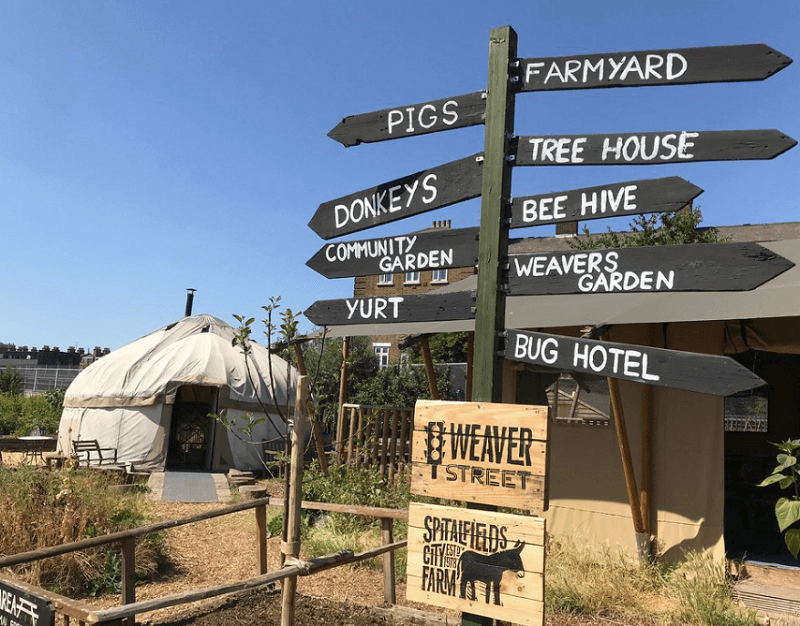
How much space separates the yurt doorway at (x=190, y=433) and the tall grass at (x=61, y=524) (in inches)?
428

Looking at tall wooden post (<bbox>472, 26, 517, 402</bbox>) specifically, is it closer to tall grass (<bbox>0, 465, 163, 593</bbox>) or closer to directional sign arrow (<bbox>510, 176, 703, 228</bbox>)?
directional sign arrow (<bbox>510, 176, 703, 228</bbox>)

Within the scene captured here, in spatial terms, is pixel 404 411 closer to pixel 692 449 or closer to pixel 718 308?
pixel 692 449

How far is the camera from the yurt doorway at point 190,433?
19016 millimetres

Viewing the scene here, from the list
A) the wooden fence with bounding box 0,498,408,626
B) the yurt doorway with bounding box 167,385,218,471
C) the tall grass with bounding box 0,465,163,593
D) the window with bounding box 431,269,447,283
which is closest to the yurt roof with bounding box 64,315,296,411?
the yurt doorway with bounding box 167,385,218,471

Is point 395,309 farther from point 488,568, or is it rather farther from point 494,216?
point 488,568

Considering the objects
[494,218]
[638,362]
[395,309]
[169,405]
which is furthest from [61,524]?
[169,405]

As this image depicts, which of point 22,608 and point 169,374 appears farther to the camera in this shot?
point 169,374

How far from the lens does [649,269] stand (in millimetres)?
3188

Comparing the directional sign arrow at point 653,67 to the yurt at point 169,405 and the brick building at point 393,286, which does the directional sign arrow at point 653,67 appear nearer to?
the yurt at point 169,405

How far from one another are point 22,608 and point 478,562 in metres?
2.14

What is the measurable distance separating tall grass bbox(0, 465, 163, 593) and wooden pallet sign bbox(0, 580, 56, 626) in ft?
10.8

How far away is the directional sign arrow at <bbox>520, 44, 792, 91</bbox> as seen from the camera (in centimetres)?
316

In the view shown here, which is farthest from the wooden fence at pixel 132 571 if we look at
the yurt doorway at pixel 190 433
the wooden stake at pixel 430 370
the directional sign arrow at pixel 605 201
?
the yurt doorway at pixel 190 433

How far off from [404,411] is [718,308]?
4.80 meters
